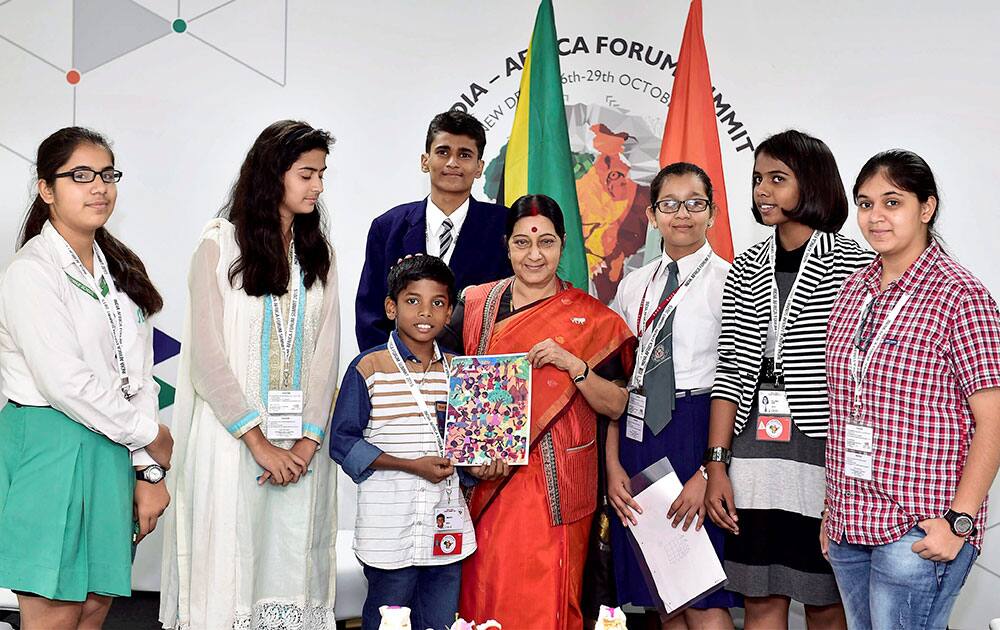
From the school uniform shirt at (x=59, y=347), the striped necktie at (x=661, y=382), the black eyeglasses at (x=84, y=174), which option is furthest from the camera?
the striped necktie at (x=661, y=382)

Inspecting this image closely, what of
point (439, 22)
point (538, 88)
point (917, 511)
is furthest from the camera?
point (439, 22)

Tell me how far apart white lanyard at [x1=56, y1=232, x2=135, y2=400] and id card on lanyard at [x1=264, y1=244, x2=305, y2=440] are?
378 millimetres

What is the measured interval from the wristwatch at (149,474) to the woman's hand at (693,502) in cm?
141

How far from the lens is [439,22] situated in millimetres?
4324

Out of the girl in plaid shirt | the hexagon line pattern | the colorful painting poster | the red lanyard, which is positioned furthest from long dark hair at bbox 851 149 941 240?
the hexagon line pattern

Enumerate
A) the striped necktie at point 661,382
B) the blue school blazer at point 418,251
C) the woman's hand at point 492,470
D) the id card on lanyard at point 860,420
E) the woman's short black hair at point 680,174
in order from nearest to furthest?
1. the id card on lanyard at point 860,420
2. the woman's hand at point 492,470
3. the striped necktie at point 661,382
4. the woman's short black hair at point 680,174
5. the blue school blazer at point 418,251

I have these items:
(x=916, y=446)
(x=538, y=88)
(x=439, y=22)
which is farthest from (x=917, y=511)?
(x=439, y=22)

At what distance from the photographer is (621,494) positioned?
9.15 feet

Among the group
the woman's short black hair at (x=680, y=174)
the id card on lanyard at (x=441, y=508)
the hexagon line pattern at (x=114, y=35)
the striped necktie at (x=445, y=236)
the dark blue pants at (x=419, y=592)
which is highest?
the hexagon line pattern at (x=114, y=35)

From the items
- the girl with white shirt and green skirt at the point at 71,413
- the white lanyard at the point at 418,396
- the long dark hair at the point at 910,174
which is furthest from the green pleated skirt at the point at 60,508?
the long dark hair at the point at 910,174

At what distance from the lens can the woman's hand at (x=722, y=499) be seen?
2.59 m

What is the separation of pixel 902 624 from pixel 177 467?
1881 millimetres

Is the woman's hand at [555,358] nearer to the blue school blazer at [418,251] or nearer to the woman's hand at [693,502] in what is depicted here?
the woman's hand at [693,502]

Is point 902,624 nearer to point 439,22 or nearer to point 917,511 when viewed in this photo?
point 917,511
